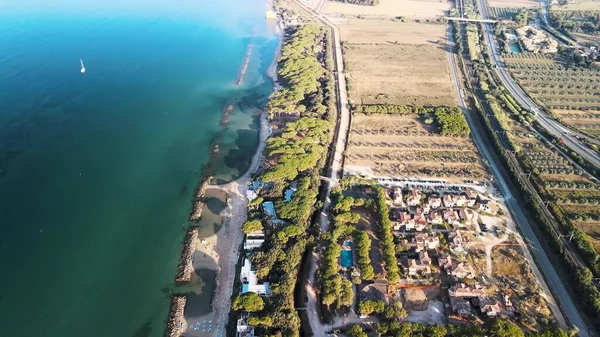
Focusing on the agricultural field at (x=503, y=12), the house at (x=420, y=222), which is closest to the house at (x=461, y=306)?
the house at (x=420, y=222)

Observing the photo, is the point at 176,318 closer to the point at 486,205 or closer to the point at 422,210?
the point at 422,210

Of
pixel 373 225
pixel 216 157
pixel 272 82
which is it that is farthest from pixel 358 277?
pixel 272 82

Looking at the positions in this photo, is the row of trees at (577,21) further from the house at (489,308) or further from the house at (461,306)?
the house at (461,306)

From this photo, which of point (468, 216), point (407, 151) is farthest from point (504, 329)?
point (407, 151)

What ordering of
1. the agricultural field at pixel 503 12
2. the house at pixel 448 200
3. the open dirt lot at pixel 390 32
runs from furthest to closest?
the agricultural field at pixel 503 12, the open dirt lot at pixel 390 32, the house at pixel 448 200

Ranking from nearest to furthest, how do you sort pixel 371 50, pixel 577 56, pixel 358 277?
pixel 358 277 < pixel 577 56 < pixel 371 50

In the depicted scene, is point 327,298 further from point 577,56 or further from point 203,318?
point 577,56

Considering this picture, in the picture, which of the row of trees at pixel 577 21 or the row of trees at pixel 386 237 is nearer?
the row of trees at pixel 386 237

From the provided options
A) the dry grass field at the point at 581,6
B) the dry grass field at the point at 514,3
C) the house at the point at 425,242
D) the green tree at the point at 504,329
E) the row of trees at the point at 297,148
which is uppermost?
the dry grass field at the point at 581,6
